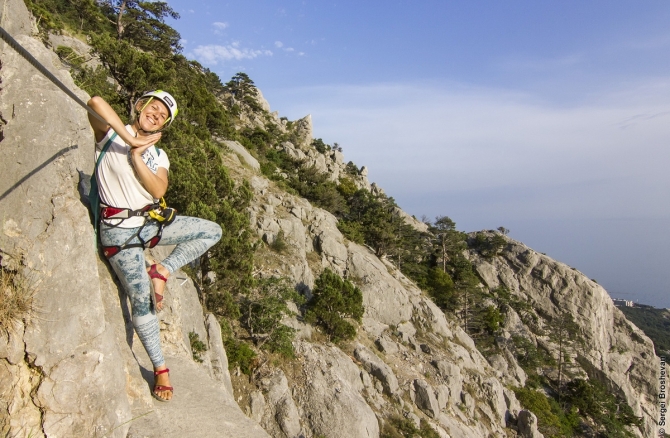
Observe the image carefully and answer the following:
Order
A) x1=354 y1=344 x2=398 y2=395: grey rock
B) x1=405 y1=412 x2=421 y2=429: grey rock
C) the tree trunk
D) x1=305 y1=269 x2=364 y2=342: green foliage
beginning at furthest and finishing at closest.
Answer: the tree trunk
x1=305 y1=269 x2=364 y2=342: green foliage
x1=354 y1=344 x2=398 y2=395: grey rock
x1=405 y1=412 x2=421 y2=429: grey rock

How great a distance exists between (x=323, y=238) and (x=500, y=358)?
20.8 meters

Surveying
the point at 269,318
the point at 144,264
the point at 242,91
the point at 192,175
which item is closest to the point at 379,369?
the point at 269,318

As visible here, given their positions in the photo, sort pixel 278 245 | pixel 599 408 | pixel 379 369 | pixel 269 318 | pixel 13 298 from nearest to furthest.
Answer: pixel 13 298 < pixel 269 318 < pixel 379 369 < pixel 278 245 < pixel 599 408

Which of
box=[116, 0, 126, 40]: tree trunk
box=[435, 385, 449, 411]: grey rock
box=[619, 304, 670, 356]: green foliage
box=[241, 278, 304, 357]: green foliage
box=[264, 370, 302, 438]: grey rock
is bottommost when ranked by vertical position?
box=[619, 304, 670, 356]: green foliage

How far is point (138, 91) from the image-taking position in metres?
16.0

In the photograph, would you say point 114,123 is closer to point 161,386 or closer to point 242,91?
point 161,386

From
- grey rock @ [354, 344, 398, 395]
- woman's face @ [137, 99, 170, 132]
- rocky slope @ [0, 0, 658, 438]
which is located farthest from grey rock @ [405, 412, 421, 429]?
woman's face @ [137, 99, 170, 132]

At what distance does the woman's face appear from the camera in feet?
10.8

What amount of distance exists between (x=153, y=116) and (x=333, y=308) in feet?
55.9

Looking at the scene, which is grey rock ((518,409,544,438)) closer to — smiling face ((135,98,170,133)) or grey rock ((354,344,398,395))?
grey rock ((354,344,398,395))

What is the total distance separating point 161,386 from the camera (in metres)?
3.60

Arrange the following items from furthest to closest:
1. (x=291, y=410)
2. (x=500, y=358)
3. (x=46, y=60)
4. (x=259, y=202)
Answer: (x=500, y=358) < (x=259, y=202) < (x=291, y=410) < (x=46, y=60)

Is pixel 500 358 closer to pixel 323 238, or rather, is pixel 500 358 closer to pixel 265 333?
pixel 323 238

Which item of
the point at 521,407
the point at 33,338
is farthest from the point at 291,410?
the point at 521,407
